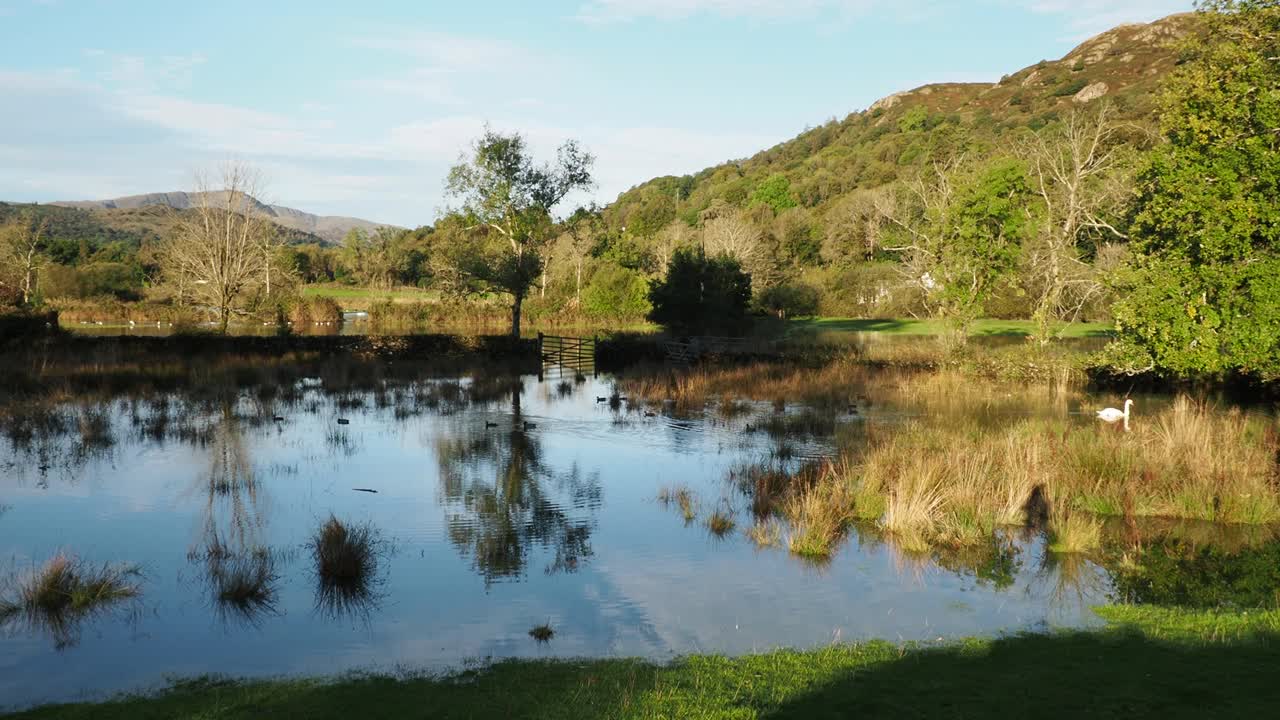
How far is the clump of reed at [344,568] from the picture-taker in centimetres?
963

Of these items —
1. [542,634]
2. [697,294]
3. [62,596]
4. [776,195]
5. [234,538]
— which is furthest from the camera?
[776,195]

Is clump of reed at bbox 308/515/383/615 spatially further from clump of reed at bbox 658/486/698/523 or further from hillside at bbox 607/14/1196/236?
hillside at bbox 607/14/1196/236

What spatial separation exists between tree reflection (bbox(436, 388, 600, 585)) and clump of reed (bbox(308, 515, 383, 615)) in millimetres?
1246

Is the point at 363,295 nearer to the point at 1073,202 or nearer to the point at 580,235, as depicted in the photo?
the point at 580,235

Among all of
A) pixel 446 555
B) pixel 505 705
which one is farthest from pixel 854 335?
pixel 505 705

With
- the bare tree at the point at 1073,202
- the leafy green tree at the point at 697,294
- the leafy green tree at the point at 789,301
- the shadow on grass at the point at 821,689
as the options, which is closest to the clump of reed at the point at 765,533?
the shadow on grass at the point at 821,689

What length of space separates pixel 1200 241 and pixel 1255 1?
5155 mm

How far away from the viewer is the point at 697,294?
48531 millimetres

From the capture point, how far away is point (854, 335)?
49.7m

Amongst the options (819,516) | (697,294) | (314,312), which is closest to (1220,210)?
(819,516)

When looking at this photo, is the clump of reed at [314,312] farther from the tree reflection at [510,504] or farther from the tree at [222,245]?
the tree reflection at [510,504]

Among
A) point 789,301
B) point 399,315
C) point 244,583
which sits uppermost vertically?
point 789,301

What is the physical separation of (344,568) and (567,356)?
30209 mm

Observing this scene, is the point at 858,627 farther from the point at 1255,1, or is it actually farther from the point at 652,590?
the point at 1255,1
